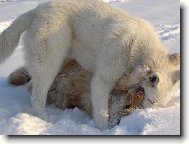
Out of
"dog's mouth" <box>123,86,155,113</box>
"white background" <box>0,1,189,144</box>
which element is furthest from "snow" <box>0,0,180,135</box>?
"dog's mouth" <box>123,86,155,113</box>

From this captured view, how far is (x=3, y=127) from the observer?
4387 millimetres

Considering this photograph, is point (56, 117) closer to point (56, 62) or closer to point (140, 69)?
point (56, 62)

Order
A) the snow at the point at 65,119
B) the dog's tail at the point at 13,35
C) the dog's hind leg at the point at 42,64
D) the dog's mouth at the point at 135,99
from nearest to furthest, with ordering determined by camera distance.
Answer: the snow at the point at 65,119, the dog's mouth at the point at 135,99, the dog's hind leg at the point at 42,64, the dog's tail at the point at 13,35

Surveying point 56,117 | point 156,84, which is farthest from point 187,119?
point 56,117

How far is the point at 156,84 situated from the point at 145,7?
376 centimetres

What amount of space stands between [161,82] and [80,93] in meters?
1.16

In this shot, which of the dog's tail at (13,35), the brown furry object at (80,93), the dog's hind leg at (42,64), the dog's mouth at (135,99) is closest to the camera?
the dog's mouth at (135,99)

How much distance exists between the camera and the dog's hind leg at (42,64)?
16.3 feet

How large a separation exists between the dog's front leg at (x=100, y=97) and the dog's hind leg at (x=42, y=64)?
512 mm

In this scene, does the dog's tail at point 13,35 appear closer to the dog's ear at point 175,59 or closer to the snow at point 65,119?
the snow at point 65,119

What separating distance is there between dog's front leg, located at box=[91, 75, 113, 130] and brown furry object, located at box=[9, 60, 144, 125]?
0.13 metres

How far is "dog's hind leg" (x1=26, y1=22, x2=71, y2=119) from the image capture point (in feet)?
16.3

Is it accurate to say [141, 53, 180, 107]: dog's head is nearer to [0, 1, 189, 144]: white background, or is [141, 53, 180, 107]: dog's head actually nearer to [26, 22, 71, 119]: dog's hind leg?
[0, 1, 189, 144]: white background

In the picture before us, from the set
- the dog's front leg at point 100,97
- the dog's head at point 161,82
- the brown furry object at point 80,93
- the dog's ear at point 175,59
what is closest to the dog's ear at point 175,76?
the dog's head at point 161,82
